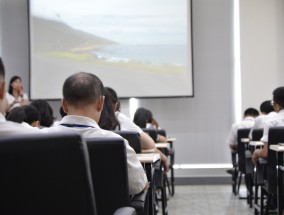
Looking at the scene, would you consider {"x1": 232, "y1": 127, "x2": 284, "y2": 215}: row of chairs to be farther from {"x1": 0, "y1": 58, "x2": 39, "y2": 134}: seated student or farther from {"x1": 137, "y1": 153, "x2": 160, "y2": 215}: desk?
{"x1": 0, "y1": 58, "x2": 39, "y2": 134}: seated student

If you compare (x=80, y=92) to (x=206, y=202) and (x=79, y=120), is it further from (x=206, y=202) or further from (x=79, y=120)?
(x=206, y=202)

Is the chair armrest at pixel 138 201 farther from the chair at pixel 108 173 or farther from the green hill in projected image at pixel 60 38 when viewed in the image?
the green hill in projected image at pixel 60 38

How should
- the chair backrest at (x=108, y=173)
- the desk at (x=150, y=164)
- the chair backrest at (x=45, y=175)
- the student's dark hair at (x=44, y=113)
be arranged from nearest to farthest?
the chair backrest at (x=45, y=175), the chair backrest at (x=108, y=173), the desk at (x=150, y=164), the student's dark hair at (x=44, y=113)

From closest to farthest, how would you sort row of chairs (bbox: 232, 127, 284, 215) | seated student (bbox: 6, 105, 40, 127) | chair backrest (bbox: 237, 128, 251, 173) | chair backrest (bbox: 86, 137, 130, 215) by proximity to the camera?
chair backrest (bbox: 86, 137, 130, 215) → seated student (bbox: 6, 105, 40, 127) → row of chairs (bbox: 232, 127, 284, 215) → chair backrest (bbox: 237, 128, 251, 173)

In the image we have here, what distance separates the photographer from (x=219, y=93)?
780 cm

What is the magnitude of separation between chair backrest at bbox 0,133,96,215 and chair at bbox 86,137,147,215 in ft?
1.75

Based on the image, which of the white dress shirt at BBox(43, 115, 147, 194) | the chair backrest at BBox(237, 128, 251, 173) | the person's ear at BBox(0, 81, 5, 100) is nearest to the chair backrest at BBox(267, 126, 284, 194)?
the chair backrest at BBox(237, 128, 251, 173)

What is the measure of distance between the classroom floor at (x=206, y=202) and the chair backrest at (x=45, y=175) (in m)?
3.76

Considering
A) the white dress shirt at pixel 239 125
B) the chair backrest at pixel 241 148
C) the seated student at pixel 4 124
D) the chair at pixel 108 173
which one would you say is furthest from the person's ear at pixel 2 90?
the white dress shirt at pixel 239 125

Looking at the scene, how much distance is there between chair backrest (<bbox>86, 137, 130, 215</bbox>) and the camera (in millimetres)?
1774

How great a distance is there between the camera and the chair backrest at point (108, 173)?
5.82 feet

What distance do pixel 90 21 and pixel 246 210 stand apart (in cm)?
393

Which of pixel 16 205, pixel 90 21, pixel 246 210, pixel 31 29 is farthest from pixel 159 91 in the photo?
pixel 16 205

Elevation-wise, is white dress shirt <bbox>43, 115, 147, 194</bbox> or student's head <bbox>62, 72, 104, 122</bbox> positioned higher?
student's head <bbox>62, 72, 104, 122</bbox>
